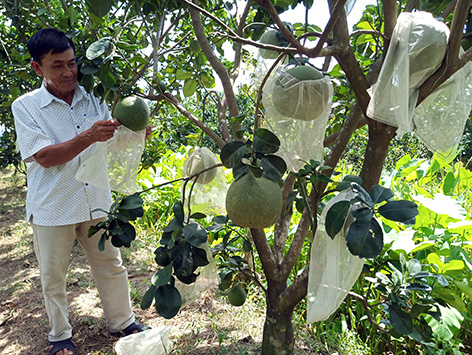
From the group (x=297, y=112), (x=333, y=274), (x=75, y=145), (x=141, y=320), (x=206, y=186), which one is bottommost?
(x=141, y=320)

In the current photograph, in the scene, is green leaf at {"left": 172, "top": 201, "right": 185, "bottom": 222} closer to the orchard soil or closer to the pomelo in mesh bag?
the pomelo in mesh bag

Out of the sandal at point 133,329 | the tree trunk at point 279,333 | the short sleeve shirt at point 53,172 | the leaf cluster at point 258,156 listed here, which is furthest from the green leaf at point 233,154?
the sandal at point 133,329

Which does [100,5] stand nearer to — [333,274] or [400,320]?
[333,274]

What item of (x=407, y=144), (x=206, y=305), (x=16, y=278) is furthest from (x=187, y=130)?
(x=407, y=144)

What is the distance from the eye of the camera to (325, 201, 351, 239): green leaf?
33.3 inches

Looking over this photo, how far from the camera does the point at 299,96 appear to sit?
915 mm

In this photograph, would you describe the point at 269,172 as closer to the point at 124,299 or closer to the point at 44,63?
the point at 44,63

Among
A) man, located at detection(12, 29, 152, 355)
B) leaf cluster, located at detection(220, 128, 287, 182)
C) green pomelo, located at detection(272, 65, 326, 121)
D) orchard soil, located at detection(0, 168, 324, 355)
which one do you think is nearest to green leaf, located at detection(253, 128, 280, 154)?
leaf cluster, located at detection(220, 128, 287, 182)

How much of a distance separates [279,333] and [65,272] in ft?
3.33

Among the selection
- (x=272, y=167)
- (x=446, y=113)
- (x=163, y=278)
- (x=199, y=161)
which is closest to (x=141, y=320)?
(x=199, y=161)

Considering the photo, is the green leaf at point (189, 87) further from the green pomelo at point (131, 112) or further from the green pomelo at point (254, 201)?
the green pomelo at point (254, 201)

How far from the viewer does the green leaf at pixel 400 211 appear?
0.83m

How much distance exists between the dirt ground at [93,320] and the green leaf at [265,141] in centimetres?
110

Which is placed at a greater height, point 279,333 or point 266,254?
point 266,254
